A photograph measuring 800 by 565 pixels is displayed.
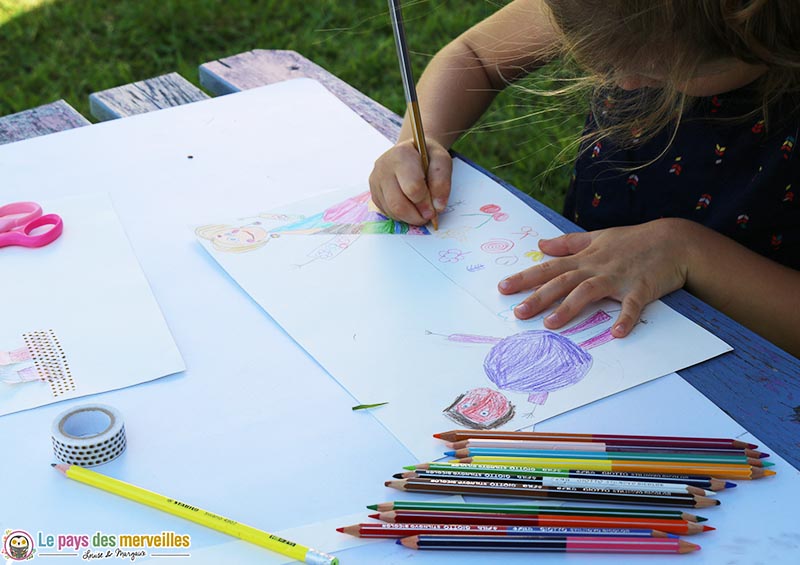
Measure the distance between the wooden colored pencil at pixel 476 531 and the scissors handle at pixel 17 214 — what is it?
0.56 meters

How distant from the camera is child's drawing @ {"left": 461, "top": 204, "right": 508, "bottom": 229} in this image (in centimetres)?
104

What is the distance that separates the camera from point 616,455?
0.72 m

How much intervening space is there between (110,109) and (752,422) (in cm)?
94

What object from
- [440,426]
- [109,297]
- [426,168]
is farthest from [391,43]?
[440,426]

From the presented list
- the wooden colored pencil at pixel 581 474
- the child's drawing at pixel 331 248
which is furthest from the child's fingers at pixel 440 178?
the wooden colored pencil at pixel 581 474

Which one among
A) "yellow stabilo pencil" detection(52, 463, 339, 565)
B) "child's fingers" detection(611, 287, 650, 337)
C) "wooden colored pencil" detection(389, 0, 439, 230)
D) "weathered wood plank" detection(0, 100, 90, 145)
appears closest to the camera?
"yellow stabilo pencil" detection(52, 463, 339, 565)

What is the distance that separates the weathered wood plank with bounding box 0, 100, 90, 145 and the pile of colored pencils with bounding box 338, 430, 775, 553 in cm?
80

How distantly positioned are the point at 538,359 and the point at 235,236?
0.37 metres

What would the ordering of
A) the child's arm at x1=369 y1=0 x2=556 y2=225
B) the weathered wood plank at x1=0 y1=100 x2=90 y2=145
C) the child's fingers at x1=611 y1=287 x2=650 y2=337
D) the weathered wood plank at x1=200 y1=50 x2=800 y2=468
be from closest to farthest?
1. the weathered wood plank at x1=200 y1=50 x2=800 y2=468
2. the child's fingers at x1=611 y1=287 x2=650 y2=337
3. the child's arm at x1=369 y1=0 x2=556 y2=225
4. the weathered wood plank at x1=0 y1=100 x2=90 y2=145

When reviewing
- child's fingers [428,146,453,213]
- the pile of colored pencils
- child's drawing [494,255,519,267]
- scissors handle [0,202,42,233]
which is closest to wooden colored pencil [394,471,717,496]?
the pile of colored pencils

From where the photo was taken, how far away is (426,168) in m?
1.08

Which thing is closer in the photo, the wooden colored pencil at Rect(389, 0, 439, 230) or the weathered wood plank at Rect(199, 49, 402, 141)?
the wooden colored pencil at Rect(389, 0, 439, 230)

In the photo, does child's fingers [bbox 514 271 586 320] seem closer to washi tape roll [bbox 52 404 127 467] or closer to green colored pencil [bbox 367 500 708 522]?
green colored pencil [bbox 367 500 708 522]

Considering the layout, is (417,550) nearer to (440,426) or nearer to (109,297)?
(440,426)
